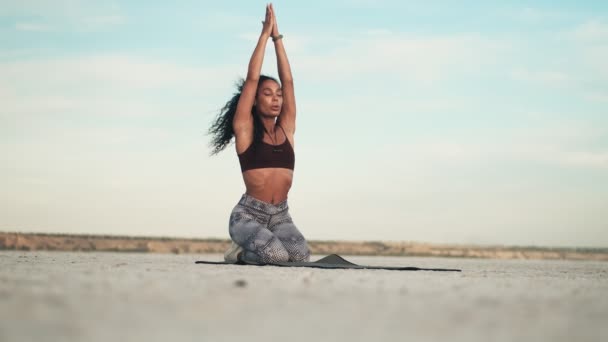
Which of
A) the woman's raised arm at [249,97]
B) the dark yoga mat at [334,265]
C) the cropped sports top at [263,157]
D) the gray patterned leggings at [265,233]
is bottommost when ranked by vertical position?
the dark yoga mat at [334,265]

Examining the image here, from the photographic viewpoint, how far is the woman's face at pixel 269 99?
8227 mm

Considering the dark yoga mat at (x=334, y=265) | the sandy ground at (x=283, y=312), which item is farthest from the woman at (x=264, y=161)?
the sandy ground at (x=283, y=312)

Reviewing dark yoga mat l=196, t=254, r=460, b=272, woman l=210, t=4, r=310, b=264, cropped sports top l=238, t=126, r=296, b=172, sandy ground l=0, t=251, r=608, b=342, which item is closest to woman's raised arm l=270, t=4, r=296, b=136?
woman l=210, t=4, r=310, b=264

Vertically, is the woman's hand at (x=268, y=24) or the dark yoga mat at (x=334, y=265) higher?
the woman's hand at (x=268, y=24)

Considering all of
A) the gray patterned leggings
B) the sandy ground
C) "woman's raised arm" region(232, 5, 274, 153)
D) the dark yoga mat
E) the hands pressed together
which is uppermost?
the hands pressed together

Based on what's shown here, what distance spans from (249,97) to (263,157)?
2.03 feet

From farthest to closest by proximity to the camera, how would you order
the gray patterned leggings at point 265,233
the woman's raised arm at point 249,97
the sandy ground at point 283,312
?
the woman's raised arm at point 249,97 → the gray patterned leggings at point 265,233 → the sandy ground at point 283,312

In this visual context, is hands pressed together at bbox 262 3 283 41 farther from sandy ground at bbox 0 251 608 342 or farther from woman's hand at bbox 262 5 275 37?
sandy ground at bbox 0 251 608 342

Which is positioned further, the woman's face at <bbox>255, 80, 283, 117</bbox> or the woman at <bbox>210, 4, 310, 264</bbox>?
the woman's face at <bbox>255, 80, 283, 117</bbox>

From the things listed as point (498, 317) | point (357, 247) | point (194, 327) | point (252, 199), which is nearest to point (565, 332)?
point (498, 317)

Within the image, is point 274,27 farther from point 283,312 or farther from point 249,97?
point 283,312

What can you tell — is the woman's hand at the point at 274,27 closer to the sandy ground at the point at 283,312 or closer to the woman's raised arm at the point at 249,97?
the woman's raised arm at the point at 249,97

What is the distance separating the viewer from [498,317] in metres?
2.93

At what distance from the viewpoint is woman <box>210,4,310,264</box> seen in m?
7.99
